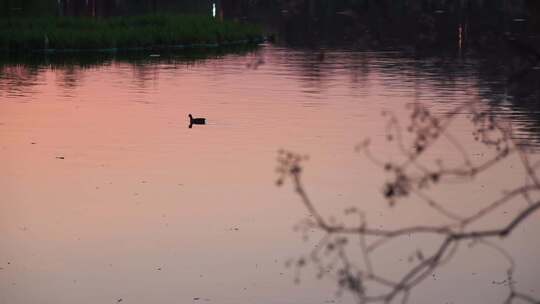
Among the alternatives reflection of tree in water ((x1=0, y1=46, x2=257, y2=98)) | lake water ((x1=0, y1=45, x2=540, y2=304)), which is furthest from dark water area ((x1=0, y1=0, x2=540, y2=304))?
reflection of tree in water ((x1=0, y1=46, x2=257, y2=98))

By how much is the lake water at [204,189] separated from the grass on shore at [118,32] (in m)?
15.2

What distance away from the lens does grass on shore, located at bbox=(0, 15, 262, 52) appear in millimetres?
50969

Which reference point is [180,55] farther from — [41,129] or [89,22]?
[41,129]

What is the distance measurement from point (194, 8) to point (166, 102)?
68.1 metres

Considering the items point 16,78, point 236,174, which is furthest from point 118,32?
point 236,174

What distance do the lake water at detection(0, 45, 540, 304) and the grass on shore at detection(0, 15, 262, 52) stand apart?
15.2 metres

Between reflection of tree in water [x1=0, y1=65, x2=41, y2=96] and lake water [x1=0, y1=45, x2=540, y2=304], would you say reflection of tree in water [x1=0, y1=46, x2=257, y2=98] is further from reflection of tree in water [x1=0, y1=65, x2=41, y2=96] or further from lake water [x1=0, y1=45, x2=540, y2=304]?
lake water [x1=0, y1=45, x2=540, y2=304]

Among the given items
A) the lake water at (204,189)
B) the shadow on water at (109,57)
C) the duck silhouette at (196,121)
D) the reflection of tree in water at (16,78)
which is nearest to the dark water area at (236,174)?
the lake water at (204,189)

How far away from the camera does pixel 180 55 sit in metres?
50.9

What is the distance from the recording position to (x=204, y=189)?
18.6m

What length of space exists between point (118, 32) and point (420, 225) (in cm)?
4012

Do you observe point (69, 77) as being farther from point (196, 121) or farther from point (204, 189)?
point (204, 189)

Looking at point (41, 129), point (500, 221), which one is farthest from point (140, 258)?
point (41, 129)

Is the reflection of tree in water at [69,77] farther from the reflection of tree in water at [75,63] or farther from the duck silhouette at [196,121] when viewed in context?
the duck silhouette at [196,121]
